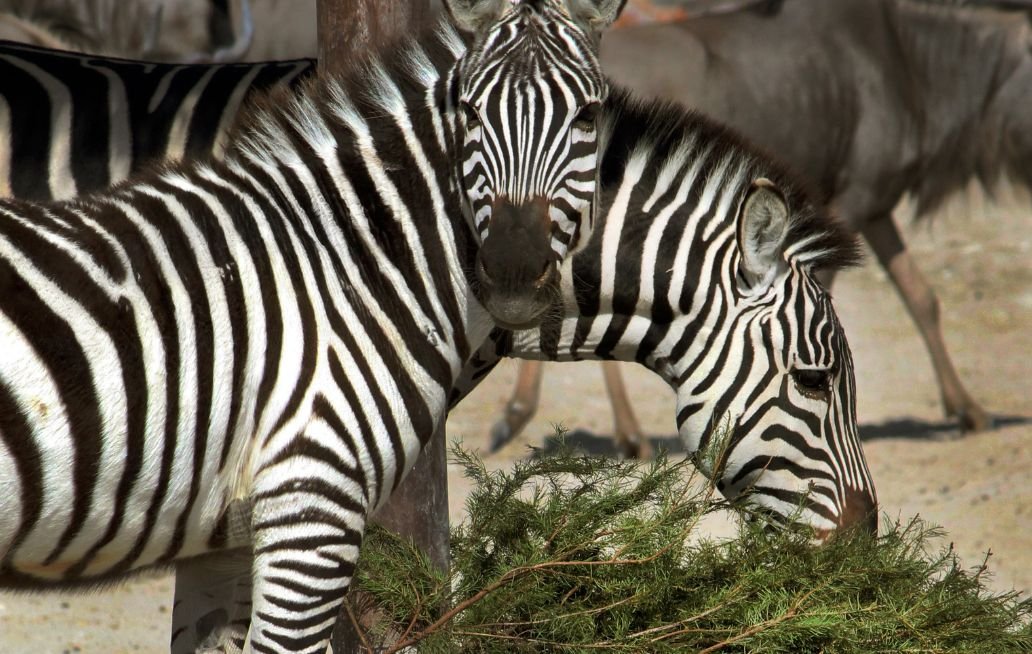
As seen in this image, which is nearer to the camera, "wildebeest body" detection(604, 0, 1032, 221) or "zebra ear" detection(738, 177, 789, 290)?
"zebra ear" detection(738, 177, 789, 290)

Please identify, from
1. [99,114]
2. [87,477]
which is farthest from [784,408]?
[99,114]

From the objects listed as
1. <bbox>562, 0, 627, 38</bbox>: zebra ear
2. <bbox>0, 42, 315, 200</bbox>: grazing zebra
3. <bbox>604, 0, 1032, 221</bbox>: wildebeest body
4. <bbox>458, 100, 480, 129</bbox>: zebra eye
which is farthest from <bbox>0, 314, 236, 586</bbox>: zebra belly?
<bbox>604, 0, 1032, 221</bbox>: wildebeest body

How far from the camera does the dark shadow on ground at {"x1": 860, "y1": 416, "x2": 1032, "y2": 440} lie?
8133 millimetres

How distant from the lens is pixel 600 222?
354cm

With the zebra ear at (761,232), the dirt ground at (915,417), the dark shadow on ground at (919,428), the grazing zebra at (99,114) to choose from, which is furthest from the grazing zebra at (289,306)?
the dark shadow on ground at (919,428)

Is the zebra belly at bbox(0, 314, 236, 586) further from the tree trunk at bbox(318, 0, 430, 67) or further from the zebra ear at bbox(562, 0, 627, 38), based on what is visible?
the tree trunk at bbox(318, 0, 430, 67)

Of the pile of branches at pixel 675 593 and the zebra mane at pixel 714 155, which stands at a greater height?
the zebra mane at pixel 714 155

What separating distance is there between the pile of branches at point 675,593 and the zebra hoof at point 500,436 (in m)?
4.58

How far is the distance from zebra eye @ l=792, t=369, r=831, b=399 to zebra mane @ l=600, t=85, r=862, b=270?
1.11 feet

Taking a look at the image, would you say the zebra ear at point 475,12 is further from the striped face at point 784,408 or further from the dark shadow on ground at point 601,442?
the dark shadow on ground at point 601,442

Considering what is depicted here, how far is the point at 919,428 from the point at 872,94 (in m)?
2.37

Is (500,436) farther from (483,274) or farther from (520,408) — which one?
(483,274)

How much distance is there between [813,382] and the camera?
3.47 metres

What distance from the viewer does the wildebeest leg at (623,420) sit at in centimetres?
787
